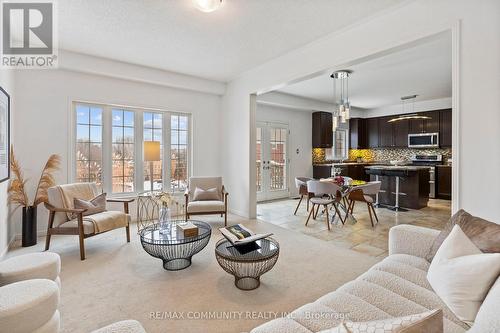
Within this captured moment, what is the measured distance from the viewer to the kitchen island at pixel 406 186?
5688 mm

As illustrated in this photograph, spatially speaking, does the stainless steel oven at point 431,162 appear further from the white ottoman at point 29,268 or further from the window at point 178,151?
the white ottoman at point 29,268

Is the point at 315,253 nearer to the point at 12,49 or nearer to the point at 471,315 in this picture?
the point at 471,315

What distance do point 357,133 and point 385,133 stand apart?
83cm

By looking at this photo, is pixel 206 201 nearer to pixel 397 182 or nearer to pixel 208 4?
pixel 208 4

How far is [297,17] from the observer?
2.95 metres

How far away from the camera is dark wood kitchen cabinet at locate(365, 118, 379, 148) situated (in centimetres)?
849

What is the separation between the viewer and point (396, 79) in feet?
17.1

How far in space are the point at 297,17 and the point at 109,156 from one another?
375 cm

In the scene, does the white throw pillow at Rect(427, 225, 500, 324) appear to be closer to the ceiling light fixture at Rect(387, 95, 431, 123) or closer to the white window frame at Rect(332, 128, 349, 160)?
the ceiling light fixture at Rect(387, 95, 431, 123)

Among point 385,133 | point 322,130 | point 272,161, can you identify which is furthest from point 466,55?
point 385,133

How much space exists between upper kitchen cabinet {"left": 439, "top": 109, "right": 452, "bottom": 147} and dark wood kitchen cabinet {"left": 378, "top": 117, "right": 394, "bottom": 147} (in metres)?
1.30

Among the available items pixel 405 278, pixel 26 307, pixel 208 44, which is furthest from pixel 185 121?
pixel 405 278

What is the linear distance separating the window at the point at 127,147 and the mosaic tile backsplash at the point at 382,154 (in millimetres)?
4416

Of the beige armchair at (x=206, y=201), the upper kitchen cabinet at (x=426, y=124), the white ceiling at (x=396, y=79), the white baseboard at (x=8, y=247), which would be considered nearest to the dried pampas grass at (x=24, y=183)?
the white baseboard at (x=8, y=247)
